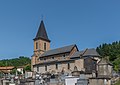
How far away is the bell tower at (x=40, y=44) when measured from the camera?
66.7m

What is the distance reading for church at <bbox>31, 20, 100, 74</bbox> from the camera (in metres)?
52.1

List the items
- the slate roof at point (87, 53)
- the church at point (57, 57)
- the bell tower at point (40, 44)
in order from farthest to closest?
1. the bell tower at point (40, 44)
2. the slate roof at point (87, 53)
3. the church at point (57, 57)

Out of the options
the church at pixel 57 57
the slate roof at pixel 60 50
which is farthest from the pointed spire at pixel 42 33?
the slate roof at pixel 60 50

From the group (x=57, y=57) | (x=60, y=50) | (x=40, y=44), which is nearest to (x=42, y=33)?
(x=40, y=44)

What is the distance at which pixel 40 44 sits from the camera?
68.1 m

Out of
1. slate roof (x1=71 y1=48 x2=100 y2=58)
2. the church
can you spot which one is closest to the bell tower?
the church

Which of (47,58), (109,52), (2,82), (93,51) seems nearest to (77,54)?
(93,51)

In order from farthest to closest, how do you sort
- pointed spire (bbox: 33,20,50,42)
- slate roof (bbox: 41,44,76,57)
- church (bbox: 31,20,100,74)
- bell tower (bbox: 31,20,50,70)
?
pointed spire (bbox: 33,20,50,42) < bell tower (bbox: 31,20,50,70) < slate roof (bbox: 41,44,76,57) < church (bbox: 31,20,100,74)

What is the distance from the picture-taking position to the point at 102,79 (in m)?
21.4

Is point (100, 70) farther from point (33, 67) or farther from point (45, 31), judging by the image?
point (45, 31)

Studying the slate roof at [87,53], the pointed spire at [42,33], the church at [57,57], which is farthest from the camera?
the pointed spire at [42,33]

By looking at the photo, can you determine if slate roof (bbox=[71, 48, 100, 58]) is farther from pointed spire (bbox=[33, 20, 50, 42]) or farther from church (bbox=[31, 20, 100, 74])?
pointed spire (bbox=[33, 20, 50, 42])

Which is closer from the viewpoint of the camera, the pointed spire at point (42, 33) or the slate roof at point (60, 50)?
the slate roof at point (60, 50)

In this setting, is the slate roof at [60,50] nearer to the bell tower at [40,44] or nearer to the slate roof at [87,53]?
the bell tower at [40,44]
